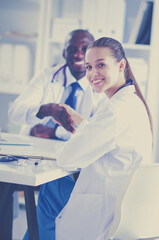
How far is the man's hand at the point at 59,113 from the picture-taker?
2.03 metres

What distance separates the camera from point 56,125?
234 centimetres

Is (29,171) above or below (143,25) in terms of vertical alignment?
below

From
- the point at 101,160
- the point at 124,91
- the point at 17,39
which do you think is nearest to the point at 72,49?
the point at 17,39

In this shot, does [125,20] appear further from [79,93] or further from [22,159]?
[22,159]

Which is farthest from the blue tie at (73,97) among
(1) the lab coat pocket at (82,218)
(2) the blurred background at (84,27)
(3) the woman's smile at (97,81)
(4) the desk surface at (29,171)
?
(1) the lab coat pocket at (82,218)

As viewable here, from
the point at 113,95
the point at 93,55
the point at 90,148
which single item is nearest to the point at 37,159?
the point at 90,148

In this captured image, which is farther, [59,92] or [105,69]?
[59,92]

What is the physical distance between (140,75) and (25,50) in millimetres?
913

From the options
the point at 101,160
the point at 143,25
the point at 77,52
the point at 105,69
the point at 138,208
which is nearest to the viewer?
the point at 138,208

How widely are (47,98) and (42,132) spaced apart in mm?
229

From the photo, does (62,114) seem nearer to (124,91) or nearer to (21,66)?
(124,91)

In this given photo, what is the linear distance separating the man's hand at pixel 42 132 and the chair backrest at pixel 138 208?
4.14ft

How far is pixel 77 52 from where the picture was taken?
235 cm

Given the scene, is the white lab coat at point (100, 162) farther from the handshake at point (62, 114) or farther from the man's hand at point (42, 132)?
the man's hand at point (42, 132)
